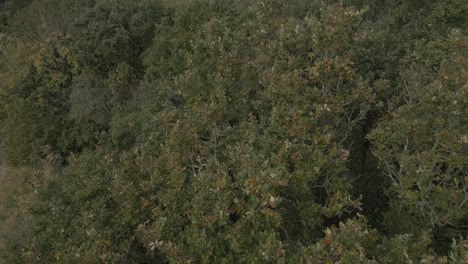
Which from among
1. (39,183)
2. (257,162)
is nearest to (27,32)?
(39,183)

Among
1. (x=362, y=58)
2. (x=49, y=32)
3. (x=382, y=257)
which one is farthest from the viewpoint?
(x=49, y=32)

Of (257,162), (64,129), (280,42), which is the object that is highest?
(280,42)

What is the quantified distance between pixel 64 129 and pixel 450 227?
26.5 metres

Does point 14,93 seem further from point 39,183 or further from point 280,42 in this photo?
point 280,42

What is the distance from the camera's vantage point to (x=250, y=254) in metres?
11.2

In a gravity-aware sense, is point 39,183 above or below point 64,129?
above

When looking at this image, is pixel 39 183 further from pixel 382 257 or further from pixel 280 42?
pixel 382 257

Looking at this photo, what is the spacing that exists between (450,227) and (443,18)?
12583mm

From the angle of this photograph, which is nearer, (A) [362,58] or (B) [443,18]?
(A) [362,58]

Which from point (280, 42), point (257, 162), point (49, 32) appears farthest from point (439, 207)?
point (49, 32)

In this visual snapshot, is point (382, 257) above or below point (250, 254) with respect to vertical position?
below

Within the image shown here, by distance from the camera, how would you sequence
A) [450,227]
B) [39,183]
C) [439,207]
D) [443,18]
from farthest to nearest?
[443,18], [39,183], [450,227], [439,207]

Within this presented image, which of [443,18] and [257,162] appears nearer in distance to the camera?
[257,162]

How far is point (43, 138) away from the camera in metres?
29.0
